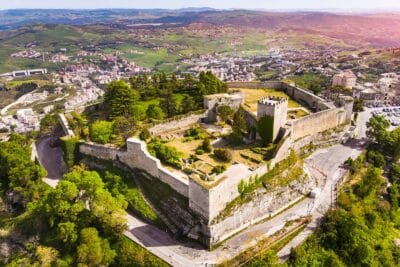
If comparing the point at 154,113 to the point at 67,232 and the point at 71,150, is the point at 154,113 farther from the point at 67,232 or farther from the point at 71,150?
the point at 67,232

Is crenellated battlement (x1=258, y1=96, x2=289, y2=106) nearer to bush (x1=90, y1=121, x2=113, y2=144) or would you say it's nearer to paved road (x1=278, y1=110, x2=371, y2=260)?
paved road (x1=278, y1=110, x2=371, y2=260)

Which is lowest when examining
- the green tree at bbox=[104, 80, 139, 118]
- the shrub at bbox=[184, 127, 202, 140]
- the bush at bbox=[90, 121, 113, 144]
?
the shrub at bbox=[184, 127, 202, 140]

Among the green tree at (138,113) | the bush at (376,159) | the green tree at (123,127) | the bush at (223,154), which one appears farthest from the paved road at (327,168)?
the green tree at (138,113)

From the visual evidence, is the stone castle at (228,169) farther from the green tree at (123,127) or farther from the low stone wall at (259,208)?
the green tree at (123,127)

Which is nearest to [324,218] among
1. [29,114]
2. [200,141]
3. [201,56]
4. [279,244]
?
[279,244]

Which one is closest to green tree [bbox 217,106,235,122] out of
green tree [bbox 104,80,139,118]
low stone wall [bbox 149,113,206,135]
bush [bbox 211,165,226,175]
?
low stone wall [bbox 149,113,206,135]

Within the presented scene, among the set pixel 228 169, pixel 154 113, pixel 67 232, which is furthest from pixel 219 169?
pixel 154 113
